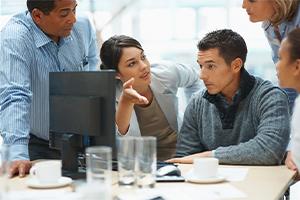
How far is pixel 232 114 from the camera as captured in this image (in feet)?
6.97

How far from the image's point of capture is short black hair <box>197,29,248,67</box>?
2.20 metres

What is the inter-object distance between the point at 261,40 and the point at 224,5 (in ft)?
1.05

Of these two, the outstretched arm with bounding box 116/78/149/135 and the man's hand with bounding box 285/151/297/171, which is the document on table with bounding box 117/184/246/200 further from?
the outstretched arm with bounding box 116/78/149/135

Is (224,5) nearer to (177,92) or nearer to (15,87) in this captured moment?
(177,92)

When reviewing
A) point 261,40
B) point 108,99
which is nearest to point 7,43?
point 108,99

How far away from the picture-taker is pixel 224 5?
3.07 m

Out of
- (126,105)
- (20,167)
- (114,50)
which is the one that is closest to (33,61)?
(114,50)

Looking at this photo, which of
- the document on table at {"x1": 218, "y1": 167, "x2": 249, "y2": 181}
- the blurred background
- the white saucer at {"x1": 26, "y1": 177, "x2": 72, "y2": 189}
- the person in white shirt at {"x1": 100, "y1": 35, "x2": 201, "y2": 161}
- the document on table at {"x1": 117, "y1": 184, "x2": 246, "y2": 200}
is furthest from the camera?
the blurred background

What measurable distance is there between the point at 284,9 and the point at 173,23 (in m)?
1.13

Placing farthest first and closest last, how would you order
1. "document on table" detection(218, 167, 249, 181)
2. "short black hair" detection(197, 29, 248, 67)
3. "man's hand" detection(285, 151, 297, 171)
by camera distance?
"short black hair" detection(197, 29, 248, 67), "man's hand" detection(285, 151, 297, 171), "document on table" detection(218, 167, 249, 181)

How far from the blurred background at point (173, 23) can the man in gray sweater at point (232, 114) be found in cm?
80

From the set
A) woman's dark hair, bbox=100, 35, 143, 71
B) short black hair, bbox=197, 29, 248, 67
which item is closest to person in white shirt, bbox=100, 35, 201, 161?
woman's dark hair, bbox=100, 35, 143, 71

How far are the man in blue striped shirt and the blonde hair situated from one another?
35.9 inches

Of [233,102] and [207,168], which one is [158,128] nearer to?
[233,102]
